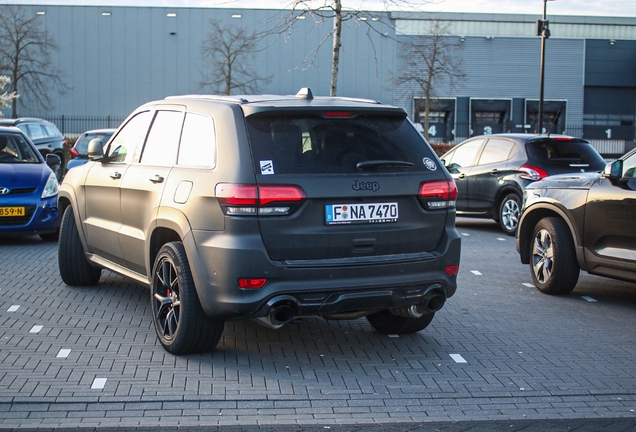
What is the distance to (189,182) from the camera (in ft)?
18.3

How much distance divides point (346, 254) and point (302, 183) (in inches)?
22.0

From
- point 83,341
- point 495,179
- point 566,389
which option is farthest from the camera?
point 495,179

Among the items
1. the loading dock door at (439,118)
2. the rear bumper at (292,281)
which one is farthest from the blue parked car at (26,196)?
the loading dock door at (439,118)

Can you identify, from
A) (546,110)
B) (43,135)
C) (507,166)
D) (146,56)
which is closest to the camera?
(507,166)

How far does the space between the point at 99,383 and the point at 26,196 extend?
7.02 metres

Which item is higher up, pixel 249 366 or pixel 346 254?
pixel 346 254

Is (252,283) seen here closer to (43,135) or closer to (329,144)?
(329,144)

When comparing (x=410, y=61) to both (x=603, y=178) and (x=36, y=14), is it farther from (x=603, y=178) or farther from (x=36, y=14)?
(x=603, y=178)

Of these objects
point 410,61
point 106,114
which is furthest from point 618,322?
point 106,114

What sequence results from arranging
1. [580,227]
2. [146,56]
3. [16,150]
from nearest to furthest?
1. [580,227]
2. [16,150]
3. [146,56]

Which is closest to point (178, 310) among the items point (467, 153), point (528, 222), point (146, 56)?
point (528, 222)

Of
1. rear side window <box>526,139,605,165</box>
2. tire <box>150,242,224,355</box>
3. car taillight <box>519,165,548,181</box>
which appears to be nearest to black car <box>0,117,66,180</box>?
car taillight <box>519,165,548,181</box>

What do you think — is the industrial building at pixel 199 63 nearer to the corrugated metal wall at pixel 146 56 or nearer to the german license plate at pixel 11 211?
the corrugated metal wall at pixel 146 56

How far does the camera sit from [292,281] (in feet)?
17.2
